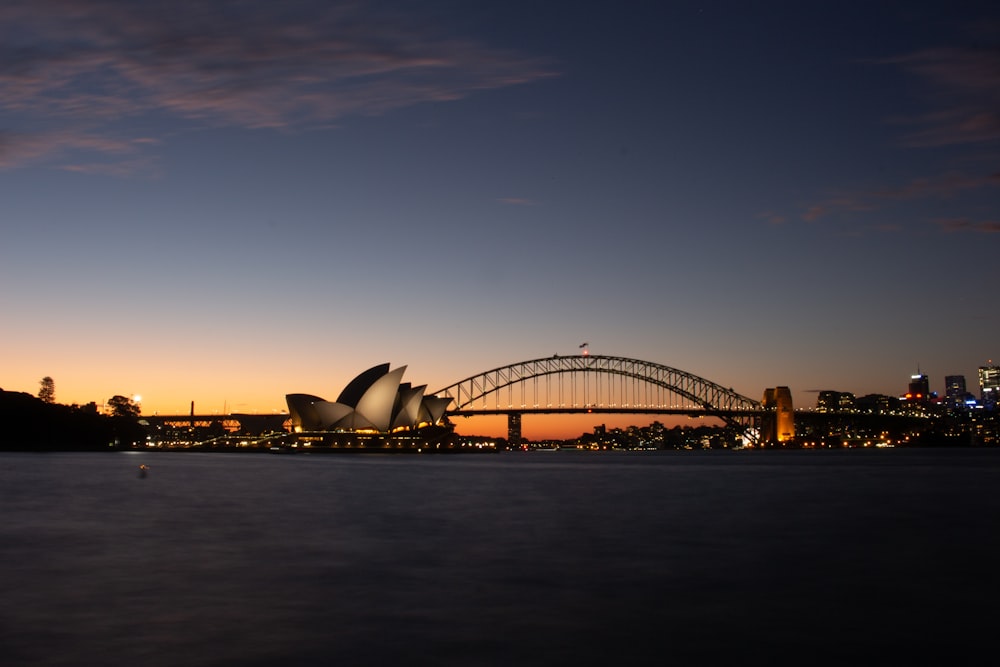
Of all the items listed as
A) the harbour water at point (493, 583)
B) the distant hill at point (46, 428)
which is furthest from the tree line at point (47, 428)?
the harbour water at point (493, 583)

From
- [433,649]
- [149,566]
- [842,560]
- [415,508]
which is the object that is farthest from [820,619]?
[415,508]

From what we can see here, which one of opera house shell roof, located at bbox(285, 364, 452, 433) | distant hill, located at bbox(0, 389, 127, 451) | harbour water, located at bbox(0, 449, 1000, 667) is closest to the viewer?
harbour water, located at bbox(0, 449, 1000, 667)

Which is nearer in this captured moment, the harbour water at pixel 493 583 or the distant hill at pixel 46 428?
the harbour water at pixel 493 583

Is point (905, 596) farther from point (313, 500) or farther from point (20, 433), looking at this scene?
point (20, 433)

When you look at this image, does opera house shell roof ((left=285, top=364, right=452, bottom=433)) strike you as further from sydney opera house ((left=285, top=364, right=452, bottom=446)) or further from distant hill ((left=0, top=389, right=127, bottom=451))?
distant hill ((left=0, top=389, right=127, bottom=451))

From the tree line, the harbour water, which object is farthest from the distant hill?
the harbour water

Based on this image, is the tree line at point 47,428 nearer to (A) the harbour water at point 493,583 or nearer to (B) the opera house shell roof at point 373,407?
(B) the opera house shell roof at point 373,407

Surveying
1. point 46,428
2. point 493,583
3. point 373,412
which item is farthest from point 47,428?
point 493,583

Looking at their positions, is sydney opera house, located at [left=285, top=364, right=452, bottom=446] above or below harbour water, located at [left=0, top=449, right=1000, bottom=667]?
above
